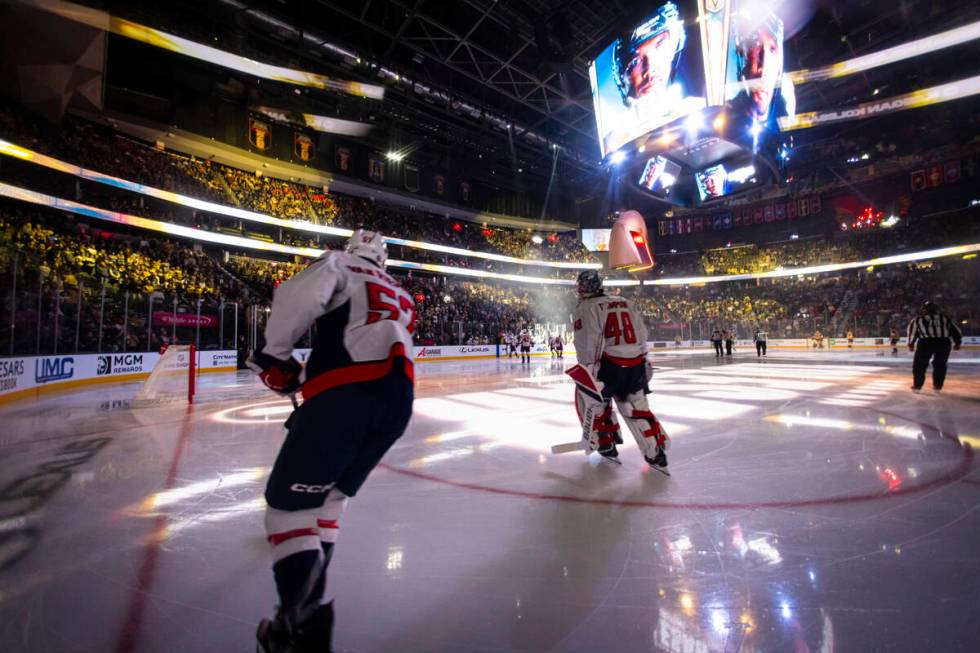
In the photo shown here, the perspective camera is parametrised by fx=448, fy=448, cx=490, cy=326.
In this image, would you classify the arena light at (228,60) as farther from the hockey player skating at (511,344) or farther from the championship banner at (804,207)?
the championship banner at (804,207)

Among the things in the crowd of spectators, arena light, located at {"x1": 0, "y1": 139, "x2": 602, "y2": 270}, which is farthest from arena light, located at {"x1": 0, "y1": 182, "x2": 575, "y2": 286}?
the crowd of spectators

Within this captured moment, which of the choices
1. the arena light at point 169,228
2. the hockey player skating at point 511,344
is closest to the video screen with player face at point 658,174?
the arena light at point 169,228

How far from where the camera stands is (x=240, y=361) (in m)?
16.5

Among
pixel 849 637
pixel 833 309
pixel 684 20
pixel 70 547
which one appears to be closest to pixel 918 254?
pixel 833 309

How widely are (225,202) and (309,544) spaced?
24873 mm

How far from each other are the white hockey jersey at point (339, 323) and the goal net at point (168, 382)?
309 inches

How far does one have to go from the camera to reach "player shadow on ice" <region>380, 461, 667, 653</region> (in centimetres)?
156

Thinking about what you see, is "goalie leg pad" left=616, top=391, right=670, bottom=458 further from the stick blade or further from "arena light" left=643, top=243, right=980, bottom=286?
"arena light" left=643, top=243, right=980, bottom=286

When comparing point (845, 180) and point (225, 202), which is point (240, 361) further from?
point (845, 180)

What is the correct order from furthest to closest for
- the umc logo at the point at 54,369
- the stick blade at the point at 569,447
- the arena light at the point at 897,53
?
1. the arena light at the point at 897,53
2. the umc logo at the point at 54,369
3. the stick blade at the point at 569,447

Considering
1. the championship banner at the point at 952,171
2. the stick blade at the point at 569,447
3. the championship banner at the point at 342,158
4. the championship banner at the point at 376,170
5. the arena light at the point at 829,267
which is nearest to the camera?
the stick blade at the point at 569,447

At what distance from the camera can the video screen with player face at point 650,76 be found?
1072 cm

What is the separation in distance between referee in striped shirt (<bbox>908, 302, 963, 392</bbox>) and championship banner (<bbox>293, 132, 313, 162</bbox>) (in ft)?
86.9

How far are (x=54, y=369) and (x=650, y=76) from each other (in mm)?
15664
